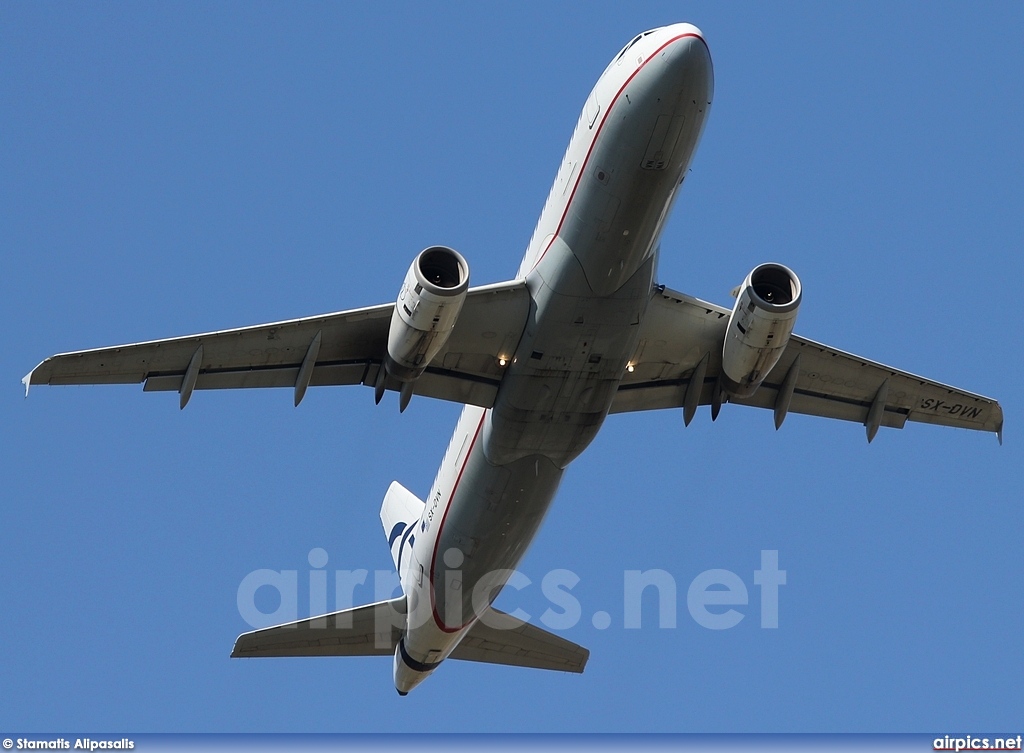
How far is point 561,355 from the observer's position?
26328mm

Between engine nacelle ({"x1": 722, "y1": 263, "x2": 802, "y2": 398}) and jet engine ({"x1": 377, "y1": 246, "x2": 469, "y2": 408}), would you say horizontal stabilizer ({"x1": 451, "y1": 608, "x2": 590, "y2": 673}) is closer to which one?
engine nacelle ({"x1": 722, "y1": 263, "x2": 802, "y2": 398})

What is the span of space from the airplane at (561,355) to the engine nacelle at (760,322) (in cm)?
4

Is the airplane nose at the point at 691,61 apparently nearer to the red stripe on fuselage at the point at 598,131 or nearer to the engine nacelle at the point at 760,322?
the red stripe on fuselage at the point at 598,131

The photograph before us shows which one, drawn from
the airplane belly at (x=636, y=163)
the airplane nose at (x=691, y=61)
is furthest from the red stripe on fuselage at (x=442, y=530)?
the airplane nose at (x=691, y=61)

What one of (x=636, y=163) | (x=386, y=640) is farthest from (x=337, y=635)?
(x=636, y=163)

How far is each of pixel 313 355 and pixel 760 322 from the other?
7.96m

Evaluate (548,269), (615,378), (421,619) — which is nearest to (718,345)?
(615,378)

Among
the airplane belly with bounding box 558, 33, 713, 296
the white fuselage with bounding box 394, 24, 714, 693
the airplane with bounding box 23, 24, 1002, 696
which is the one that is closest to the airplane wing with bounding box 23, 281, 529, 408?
the airplane with bounding box 23, 24, 1002, 696

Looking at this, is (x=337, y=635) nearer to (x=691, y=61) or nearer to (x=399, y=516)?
(x=399, y=516)

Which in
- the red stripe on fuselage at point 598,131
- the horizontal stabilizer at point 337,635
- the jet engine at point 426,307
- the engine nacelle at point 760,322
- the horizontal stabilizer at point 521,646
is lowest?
the horizontal stabilizer at point 337,635

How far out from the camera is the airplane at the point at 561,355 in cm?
2439

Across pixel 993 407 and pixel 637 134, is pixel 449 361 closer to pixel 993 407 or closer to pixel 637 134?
pixel 637 134

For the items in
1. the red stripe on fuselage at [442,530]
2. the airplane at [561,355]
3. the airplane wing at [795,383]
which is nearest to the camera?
the airplane at [561,355]

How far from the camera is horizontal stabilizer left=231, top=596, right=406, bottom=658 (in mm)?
32594
